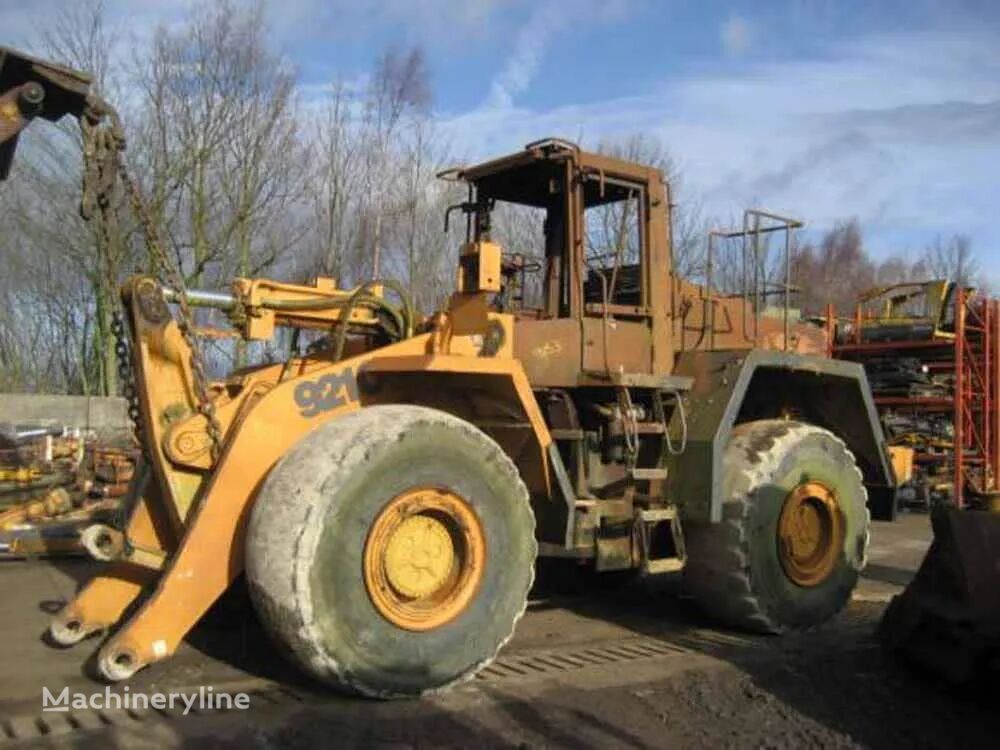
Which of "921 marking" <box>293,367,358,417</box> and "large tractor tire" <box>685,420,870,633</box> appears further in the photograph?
"large tractor tire" <box>685,420,870,633</box>

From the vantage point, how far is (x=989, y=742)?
518 centimetres

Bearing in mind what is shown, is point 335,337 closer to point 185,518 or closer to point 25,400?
point 185,518

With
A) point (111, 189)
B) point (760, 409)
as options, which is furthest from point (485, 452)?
point (760, 409)

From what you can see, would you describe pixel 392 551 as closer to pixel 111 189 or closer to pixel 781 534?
pixel 111 189

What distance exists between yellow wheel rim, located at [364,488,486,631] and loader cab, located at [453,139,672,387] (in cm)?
158

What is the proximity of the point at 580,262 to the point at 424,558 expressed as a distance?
2485mm

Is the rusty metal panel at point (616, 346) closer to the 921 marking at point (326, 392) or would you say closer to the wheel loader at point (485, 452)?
the wheel loader at point (485, 452)

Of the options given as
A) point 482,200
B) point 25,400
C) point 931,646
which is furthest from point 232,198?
point 931,646

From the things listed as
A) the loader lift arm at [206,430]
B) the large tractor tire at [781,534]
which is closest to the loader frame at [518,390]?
the loader lift arm at [206,430]

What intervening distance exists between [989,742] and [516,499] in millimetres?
2630

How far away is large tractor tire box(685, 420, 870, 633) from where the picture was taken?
7020 mm

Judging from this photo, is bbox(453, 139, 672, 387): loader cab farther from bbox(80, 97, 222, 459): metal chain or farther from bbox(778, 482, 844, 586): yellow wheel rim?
bbox(80, 97, 222, 459): metal chain

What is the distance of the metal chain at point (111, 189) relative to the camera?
17.8 ft

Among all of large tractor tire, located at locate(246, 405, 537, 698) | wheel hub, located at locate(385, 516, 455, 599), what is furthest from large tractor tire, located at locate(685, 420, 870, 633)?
wheel hub, located at locate(385, 516, 455, 599)
